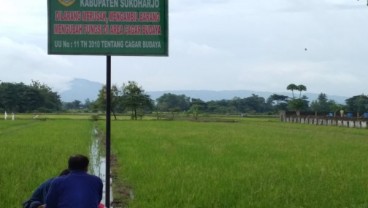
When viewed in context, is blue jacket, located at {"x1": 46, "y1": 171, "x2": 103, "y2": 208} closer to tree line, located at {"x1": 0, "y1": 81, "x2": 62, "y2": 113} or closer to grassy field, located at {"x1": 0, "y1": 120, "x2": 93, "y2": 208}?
grassy field, located at {"x1": 0, "y1": 120, "x2": 93, "y2": 208}

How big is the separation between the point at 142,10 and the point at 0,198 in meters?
3.23

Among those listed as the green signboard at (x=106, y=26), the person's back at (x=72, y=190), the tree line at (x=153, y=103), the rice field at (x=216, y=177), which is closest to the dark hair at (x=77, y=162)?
the person's back at (x=72, y=190)

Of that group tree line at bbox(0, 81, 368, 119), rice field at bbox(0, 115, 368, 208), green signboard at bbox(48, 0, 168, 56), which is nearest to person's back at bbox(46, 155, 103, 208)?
green signboard at bbox(48, 0, 168, 56)

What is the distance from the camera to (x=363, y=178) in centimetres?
969

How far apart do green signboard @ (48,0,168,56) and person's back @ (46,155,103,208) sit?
1.87 m

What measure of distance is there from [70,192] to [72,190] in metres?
0.02

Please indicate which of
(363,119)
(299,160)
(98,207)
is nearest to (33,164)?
(299,160)

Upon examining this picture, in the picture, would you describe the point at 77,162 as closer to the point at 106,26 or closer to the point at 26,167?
the point at 106,26

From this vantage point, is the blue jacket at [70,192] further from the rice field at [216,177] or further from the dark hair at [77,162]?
the rice field at [216,177]

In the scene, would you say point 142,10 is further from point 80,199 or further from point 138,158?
point 138,158

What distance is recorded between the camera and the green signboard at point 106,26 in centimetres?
560

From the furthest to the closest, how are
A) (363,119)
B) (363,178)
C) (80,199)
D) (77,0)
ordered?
(363,119), (363,178), (77,0), (80,199)

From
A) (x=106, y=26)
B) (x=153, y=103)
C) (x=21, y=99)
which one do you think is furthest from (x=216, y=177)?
(x=21, y=99)

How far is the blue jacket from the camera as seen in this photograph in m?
3.99
